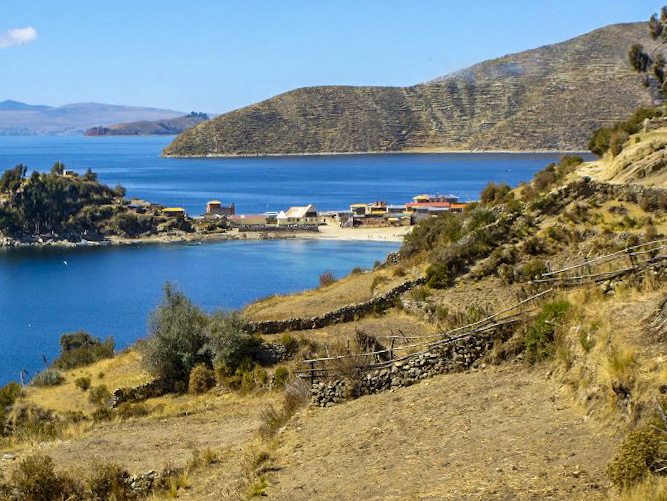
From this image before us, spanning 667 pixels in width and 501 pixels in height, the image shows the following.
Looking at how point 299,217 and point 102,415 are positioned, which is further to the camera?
point 299,217

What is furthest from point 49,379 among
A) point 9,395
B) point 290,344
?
point 290,344

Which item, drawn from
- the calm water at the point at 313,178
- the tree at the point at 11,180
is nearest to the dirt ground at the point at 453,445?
the tree at the point at 11,180

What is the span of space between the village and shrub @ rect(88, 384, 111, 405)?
64.6 metres

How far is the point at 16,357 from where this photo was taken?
3472 cm

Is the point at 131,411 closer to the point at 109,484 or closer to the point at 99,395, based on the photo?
the point at 99,395

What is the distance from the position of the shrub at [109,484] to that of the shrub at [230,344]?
5692 mm

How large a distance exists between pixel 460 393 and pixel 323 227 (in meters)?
72.7

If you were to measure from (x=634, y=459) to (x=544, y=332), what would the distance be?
4075mm

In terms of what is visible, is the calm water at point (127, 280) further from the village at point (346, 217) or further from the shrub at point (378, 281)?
the shrub at point (378, 281)

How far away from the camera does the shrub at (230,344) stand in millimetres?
15828

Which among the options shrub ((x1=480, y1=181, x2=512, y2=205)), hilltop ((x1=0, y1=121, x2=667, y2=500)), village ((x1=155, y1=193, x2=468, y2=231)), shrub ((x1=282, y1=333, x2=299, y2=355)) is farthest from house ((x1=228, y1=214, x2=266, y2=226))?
shrub ((x1=282, y1=333, x2=299, y2=355))

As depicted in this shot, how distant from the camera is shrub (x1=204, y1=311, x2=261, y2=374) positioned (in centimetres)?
1583

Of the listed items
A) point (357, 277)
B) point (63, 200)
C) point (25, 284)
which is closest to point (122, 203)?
point (63, 200)

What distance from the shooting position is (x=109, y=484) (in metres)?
9.97
